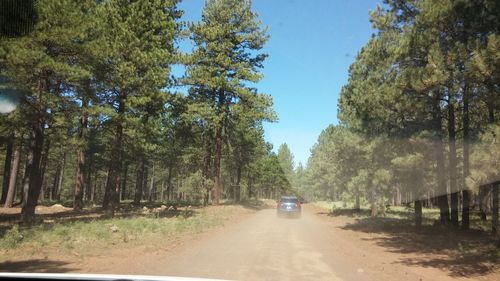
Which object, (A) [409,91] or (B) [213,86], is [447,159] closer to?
(A) [409,91]

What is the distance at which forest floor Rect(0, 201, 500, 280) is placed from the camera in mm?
10891

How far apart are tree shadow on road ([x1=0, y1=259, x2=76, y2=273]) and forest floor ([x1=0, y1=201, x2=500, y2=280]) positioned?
0.02 metres

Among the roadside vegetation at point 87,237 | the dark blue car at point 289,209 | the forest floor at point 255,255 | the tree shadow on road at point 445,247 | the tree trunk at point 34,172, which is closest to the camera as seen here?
the forest floor at point 255,255

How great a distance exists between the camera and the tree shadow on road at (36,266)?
1019 cm

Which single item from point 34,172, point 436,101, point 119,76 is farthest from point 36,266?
point 436,101

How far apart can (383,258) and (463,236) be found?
6.60 meters

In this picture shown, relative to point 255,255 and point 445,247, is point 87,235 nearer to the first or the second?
point 255,255

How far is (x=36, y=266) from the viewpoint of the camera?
1080 centimetres

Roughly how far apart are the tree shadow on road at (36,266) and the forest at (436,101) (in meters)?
11.0

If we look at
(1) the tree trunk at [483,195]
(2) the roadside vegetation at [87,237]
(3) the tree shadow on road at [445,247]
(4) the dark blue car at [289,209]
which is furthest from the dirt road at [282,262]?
(4) the dark blue car at [289,209]

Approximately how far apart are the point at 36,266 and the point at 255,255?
583 cm

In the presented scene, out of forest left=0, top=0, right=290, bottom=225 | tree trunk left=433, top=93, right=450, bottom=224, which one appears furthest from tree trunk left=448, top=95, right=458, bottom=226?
forest left=0, top=0, right=290, bottom=225

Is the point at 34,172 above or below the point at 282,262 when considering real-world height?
above

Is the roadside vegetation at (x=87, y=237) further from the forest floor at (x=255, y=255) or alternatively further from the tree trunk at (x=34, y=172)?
the tree trunk at (x=34, y=172)
